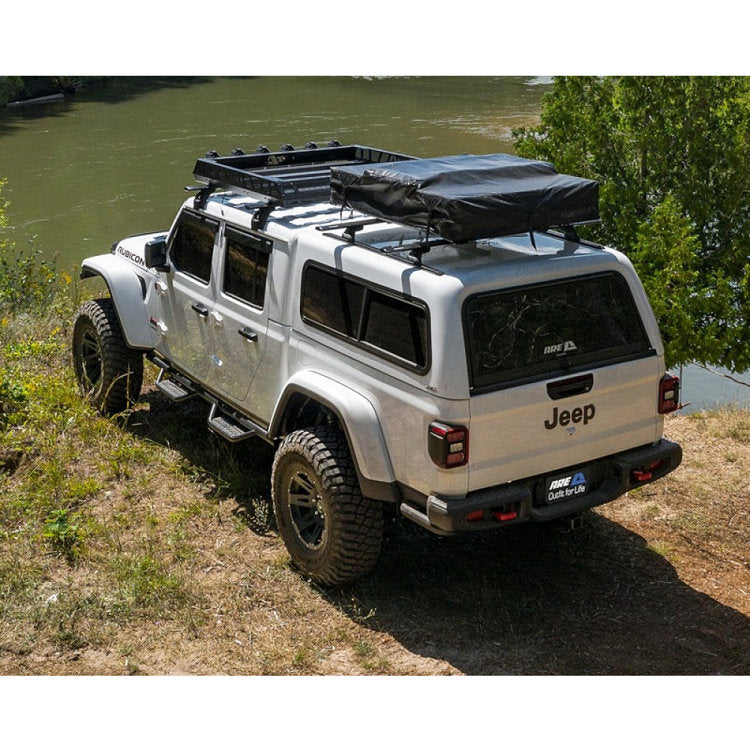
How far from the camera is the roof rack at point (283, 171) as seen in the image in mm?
6512

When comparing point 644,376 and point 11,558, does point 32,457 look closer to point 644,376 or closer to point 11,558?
point 11,558

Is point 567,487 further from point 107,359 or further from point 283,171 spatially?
point 107,359

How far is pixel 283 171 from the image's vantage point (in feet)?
24.6

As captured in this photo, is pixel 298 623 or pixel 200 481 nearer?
pixel 298 623

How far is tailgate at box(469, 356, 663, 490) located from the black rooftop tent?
83cm

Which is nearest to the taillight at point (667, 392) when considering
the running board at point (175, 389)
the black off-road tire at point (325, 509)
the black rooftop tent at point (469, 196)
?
the black rooftop tent at point (469, 196)

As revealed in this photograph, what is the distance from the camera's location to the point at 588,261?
18.0 ft

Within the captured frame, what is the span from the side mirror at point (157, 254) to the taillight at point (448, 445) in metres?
3.16

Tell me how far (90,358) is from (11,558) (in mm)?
2583

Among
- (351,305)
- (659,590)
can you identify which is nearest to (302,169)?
(351,305)

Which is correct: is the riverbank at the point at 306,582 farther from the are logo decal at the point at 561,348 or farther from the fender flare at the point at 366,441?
the are logo decal at the point at 561,348

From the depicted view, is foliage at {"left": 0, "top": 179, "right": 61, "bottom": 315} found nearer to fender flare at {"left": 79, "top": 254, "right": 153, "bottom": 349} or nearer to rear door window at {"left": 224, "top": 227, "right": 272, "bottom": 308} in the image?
fender flare at {"left": 79, "top": 254, "right": 153, "bottom": 349}

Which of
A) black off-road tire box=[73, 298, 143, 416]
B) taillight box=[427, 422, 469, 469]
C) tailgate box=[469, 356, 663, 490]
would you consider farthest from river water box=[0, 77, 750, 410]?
taillight box=[427, 422, 469, 469]

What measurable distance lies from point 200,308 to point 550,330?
2709mm
